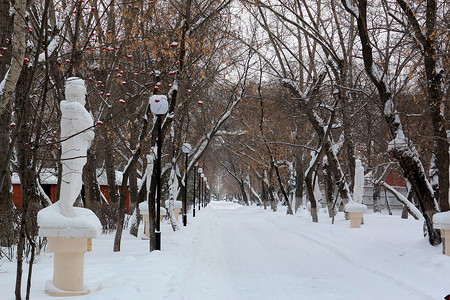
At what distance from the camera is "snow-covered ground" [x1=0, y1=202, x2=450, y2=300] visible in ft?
22.3

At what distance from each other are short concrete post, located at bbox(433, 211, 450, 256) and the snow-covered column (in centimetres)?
700

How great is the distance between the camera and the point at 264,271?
9367mm

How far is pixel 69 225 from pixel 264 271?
15.7 feet

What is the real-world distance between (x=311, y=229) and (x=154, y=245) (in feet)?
29.9

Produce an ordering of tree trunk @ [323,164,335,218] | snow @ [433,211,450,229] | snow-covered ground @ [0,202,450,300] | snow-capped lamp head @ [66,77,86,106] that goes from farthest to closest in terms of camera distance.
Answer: tree trunk @ [323,164,335,218]
snow @ [433,211,450,229]
snow-covered ground @ [0,202,450,300]
snow-capped lamp head @ [66,77,86,106]

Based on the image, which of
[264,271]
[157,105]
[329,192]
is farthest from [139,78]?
[329,192]

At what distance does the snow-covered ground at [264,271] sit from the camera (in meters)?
6.80

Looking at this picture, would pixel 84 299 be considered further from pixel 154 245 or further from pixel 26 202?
pixel 154 245

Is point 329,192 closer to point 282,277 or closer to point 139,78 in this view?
point 139,78

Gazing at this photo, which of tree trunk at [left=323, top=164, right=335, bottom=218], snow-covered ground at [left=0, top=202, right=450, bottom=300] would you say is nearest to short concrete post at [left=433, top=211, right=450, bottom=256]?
snow-covered ground at [left=0, top=202, right=450, bottom=300]

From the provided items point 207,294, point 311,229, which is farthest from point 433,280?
point 311,229

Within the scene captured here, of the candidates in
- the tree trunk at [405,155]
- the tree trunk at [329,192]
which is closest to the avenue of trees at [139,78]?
the tree trunk at [405,155]

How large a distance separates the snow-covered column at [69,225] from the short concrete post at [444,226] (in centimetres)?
700

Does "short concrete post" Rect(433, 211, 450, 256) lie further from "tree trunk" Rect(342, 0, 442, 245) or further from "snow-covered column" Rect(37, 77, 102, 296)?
"snow-covered column" Rect(37, 77, 102, 296)
